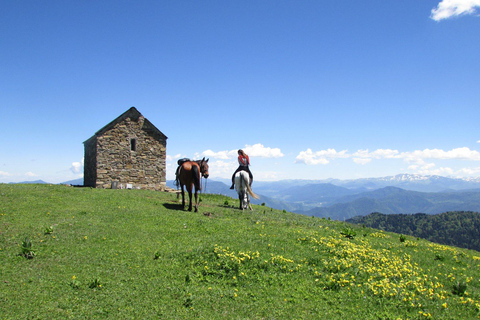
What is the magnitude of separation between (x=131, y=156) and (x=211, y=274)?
2695 cm

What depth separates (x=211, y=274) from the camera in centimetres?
1035

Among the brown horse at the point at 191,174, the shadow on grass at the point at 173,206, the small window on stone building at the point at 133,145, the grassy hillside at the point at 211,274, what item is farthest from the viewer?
the small window on stone building at the point at 133,145

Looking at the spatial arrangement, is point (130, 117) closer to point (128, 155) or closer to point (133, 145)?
point (133, 145)

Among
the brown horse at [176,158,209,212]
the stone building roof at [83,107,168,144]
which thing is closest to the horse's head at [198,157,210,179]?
the brown horse at [176,158,209,212]

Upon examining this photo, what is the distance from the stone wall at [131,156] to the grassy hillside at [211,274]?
1640 centimetres

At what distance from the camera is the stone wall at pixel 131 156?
3238 centimetres

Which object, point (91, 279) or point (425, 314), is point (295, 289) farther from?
point (91, 279)

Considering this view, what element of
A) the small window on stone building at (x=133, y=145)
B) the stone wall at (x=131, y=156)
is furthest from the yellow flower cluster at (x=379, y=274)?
the small window on stone building at (x=133, y=145)

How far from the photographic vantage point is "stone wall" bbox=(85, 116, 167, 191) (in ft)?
106

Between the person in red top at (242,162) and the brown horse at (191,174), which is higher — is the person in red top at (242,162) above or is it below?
above

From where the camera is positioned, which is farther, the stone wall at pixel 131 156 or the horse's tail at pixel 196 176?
the stone wall at pixel 131 156

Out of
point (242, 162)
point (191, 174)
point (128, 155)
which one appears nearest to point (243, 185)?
point (242, 162)

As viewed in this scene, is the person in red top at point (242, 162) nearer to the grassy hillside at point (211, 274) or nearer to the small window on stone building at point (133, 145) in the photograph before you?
the grassy hillside at point (211, 274)

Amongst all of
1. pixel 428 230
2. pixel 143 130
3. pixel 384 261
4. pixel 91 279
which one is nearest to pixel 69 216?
pixel 91 279
